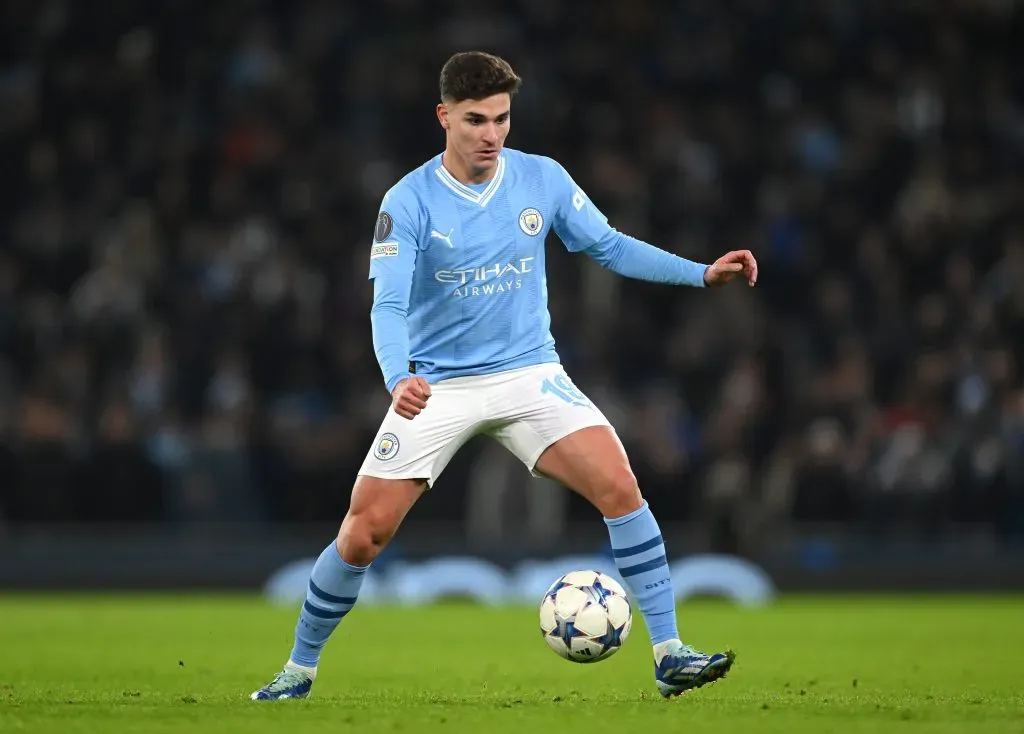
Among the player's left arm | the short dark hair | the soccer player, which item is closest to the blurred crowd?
the player's left arm

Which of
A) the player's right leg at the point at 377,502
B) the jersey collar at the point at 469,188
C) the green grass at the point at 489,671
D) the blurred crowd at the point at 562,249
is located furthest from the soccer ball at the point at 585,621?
the blurred crowd at the point at 562,249

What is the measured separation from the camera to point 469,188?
6801mm

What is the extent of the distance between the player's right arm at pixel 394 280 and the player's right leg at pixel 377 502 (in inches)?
10.3

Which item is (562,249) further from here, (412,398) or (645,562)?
(412,398)

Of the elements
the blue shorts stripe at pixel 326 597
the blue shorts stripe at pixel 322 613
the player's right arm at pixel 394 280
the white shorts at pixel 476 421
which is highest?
the player's right arm at pixel 394 280

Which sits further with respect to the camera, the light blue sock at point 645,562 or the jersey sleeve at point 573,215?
the jersey sleeve at point 573,215

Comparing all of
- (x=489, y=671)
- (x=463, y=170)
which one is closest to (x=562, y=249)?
(x=489, y=671)

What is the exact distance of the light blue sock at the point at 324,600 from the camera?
22.2 ft

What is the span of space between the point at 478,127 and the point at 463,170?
231 mm

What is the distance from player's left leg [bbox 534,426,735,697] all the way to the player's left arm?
717 millimetres

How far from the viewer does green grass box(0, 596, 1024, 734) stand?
227 inches

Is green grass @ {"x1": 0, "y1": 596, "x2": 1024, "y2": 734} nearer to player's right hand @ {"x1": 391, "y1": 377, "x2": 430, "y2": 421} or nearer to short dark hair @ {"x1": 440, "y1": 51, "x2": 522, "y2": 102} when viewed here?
player's right hand @ {"x1": 391, "y1": 377, "x2": 430, "y2": 421}

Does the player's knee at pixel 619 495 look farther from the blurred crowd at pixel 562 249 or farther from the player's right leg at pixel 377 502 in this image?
the blurred crowd at pixel 562 249

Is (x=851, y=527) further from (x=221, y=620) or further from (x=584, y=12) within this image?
(x=584, y=12)
